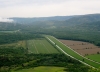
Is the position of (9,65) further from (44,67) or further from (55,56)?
(55,56)

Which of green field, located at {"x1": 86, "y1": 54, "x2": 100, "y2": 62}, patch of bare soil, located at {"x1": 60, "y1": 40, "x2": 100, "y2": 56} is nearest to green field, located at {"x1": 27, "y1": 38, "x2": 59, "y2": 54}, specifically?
patch of bare soil, located at {"x1": 60, "y1": 40, "x2": 100, "y2": 56}

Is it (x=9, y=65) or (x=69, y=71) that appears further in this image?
(x=9, y=65)

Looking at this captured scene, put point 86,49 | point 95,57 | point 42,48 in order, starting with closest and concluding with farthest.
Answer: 1. point 95,57
2. point 86,49
3. point 42,48

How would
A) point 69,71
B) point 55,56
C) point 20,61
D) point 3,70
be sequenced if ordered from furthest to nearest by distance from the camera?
1. point 55,56
2. point 20,61
3. point 3,70
4. point 69,71

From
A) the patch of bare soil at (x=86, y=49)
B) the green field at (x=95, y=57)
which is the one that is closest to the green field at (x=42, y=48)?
the patch of bare soil at (x=86, y=49)

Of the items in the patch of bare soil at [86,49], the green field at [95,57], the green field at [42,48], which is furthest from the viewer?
the green field at [42,48]

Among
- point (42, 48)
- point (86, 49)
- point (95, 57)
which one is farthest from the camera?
point (42, 48)

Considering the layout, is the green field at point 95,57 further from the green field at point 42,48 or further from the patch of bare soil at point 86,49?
the green field at point 42,48

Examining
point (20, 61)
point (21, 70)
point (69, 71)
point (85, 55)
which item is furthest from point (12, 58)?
point (85, 55)

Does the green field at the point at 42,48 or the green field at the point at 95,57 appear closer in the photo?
the green field at the point at 95,57

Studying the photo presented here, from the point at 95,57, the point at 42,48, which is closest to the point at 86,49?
the point at 95,57

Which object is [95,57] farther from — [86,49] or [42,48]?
[42,48]
